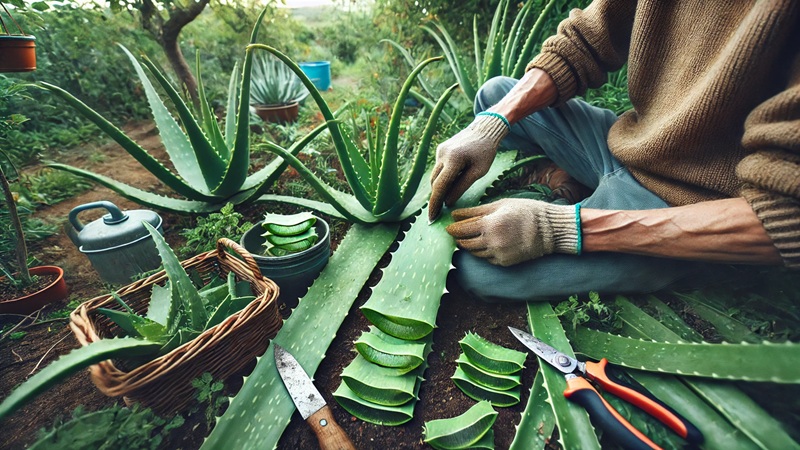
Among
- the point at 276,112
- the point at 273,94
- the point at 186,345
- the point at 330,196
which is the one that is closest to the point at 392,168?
the point at 330,196

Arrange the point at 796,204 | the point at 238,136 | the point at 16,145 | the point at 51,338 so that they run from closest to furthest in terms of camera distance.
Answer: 1. the point at 796,204
2. the point at 51,338
3. the point at 238,136
4. the point at 16,145

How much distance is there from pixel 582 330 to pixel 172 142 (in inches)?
77.6

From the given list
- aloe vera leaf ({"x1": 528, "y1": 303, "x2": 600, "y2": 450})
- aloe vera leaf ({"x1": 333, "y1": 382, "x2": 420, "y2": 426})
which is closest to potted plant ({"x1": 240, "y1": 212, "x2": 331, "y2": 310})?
aloe vera leaf ({"x1": 333, "y1": 382, "x2": 420, "y2": 426})

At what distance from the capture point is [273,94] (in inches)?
123

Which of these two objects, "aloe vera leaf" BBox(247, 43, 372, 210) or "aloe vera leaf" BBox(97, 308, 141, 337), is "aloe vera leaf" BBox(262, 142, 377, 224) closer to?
"aloe vera leaf" BBox(247, 43, 372, 210)

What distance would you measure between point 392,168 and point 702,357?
1031 millimetres

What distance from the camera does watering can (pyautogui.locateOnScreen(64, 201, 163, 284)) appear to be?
1.37m

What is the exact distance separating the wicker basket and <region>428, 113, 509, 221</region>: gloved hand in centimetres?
64

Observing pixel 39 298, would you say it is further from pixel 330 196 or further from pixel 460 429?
pixel 460 429

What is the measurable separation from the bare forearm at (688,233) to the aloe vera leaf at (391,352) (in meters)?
0.63

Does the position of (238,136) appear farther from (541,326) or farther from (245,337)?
(541,326)

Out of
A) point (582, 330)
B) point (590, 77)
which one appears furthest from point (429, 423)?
point (590, 77)

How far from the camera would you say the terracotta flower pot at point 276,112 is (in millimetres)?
3041

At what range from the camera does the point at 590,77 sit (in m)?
1.39
